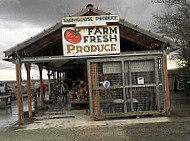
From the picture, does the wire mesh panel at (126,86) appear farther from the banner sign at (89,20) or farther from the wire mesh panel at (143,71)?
the banner sign at (89,20)

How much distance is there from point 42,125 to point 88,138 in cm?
397

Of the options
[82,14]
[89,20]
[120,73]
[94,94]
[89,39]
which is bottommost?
[94,94]

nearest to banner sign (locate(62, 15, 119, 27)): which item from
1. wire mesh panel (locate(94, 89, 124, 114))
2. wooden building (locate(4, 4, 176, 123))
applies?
wooden building (locate(4, 4, 176, 123))

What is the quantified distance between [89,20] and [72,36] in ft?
3.20

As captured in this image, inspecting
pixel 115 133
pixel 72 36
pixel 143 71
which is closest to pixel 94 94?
pixel 143 71

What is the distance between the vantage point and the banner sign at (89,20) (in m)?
14.8

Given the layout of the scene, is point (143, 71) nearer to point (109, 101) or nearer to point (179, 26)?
point (109, 101)

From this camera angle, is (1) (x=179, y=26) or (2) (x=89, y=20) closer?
(2) (x=89, y=20)

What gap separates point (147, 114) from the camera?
14938 mm

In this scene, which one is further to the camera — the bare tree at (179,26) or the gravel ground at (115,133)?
the bare tree at (179,26)

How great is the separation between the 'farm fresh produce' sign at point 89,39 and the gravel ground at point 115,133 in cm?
355

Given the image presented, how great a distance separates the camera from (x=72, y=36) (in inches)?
599

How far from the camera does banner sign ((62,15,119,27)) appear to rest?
48.5 ft

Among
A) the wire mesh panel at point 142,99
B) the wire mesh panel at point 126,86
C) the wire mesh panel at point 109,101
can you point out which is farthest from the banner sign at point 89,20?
the wire mesh panel at point 142,99
